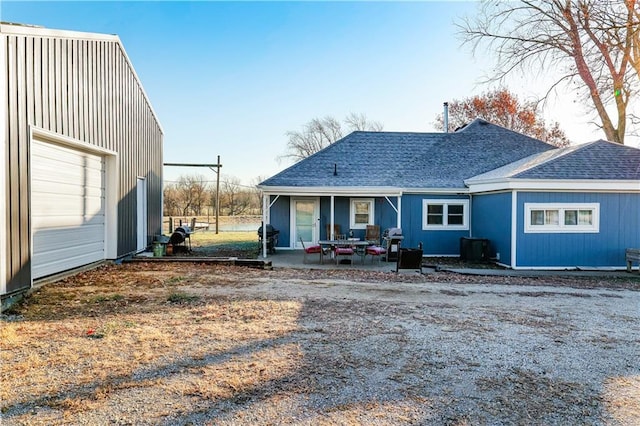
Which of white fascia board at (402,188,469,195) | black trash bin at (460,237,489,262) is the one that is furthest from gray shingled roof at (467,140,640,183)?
black trash bin at (460,237,489,262)

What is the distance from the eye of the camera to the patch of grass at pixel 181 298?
641 cm

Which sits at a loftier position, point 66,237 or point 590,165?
point 590,165

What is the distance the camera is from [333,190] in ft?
42.7

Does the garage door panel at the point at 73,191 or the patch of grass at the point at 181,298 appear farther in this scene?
the garage door panel at the point at 73,191

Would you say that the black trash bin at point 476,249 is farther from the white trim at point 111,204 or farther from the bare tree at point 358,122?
the bare tree at point 358,122

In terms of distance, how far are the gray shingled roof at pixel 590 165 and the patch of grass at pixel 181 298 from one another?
899 cm

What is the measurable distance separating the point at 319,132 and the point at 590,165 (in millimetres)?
33856

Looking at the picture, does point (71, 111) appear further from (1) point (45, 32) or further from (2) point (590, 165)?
(2) point (590, 165)

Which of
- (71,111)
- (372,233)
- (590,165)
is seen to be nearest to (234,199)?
(372,233)

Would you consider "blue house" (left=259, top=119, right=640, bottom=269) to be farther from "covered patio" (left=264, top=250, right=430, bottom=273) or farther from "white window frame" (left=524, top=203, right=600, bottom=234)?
"covered patio" (left=264, top=250, right=430, bottom=273)

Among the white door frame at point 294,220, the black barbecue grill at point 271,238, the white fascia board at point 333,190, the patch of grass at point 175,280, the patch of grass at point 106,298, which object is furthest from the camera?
the white door frame at point 294,220

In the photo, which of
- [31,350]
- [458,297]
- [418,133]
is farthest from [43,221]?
[418,133]

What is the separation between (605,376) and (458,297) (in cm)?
361

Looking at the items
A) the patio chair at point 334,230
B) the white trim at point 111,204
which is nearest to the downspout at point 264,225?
the patio chair at point 334,230
